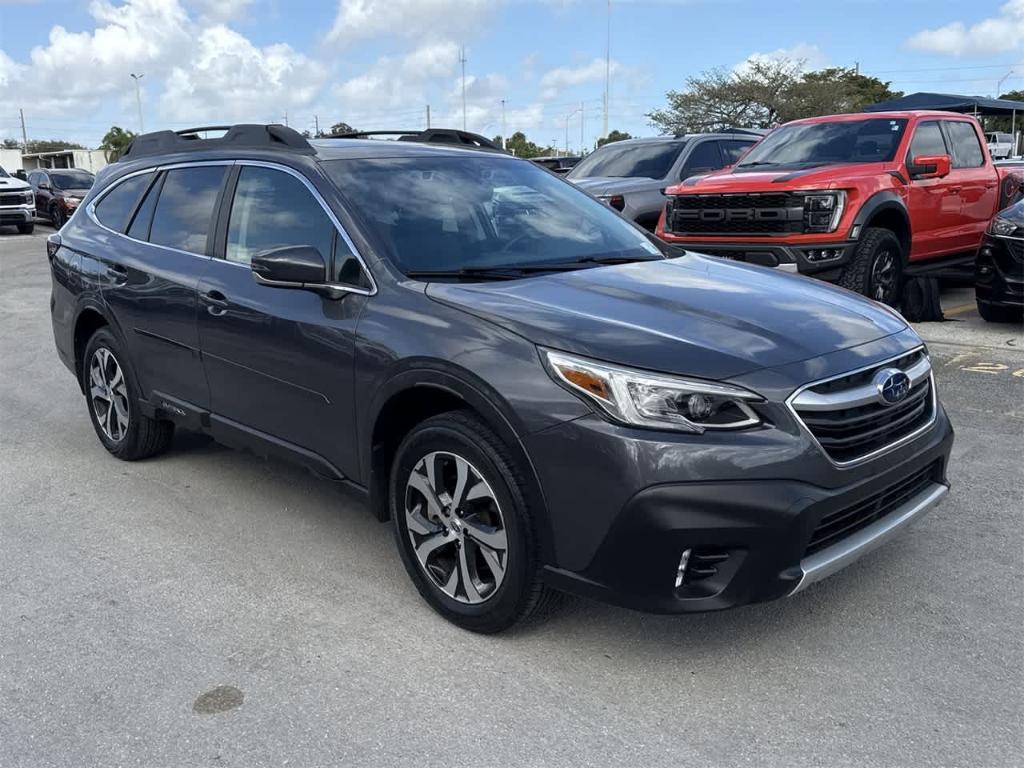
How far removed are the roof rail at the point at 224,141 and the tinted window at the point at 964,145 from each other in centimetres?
794

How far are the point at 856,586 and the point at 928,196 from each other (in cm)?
679

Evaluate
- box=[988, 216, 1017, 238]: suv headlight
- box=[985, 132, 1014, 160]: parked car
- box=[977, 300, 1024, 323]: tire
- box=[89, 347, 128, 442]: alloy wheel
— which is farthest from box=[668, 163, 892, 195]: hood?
box=[985, 132, 1014, 160]: parked car

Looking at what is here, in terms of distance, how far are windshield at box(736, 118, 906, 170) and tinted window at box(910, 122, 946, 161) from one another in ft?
0.59

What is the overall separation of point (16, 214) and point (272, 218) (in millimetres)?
22862

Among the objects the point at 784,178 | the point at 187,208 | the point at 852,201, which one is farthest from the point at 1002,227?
the point at 187,208

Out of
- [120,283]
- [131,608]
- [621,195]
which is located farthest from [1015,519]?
[621,195]

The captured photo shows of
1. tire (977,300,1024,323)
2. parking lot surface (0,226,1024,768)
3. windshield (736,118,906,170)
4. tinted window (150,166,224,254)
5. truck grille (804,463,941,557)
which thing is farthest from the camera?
windshield (736,118,906,170)

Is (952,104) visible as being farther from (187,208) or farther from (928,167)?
(187,208)

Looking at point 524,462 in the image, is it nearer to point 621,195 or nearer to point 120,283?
point 120,283

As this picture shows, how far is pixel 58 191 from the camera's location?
25234 millimetres

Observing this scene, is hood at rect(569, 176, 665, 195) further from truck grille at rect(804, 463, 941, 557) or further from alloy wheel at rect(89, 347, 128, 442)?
truck grille at rect(804, 463, 941, 557)

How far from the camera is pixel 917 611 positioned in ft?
11.6

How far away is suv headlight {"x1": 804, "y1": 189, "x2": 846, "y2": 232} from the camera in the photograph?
8.38 meters

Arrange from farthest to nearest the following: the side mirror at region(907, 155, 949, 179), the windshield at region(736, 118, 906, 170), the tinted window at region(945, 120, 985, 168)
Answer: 1. the tinted window at region(945, 120, 985, 168)
2. the windshield at region(736, 118, 906, 170)
3. the side mirror at region(907, 155, 949, 179)
